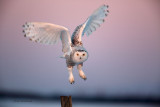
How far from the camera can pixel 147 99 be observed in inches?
66.8

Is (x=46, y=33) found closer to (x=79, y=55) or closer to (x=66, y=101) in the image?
→ (x=79, y=55)

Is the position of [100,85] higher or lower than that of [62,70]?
lower

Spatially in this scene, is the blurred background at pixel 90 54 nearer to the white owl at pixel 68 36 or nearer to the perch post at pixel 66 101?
the white owl at pixel 68 36

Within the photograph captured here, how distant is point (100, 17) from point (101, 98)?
26.1 inches

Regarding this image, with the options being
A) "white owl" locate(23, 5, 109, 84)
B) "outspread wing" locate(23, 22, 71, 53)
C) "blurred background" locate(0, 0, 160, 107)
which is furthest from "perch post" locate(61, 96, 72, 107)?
"blurred background" locate(0, 0, 160, 107)

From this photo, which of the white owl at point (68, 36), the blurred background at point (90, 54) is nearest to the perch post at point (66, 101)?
the white owl at point (68, 36)

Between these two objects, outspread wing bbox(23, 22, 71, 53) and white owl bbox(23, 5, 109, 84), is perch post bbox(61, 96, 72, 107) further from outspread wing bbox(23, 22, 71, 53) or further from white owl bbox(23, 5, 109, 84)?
outspread wing bbox(23, 22, 71, 53)

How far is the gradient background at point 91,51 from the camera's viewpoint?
5.34 ft

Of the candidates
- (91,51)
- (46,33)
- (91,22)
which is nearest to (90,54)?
(91,51)

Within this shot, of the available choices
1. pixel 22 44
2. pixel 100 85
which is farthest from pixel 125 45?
pixel 22 44

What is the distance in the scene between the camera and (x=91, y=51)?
64.4 inches

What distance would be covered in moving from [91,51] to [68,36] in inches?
17.8

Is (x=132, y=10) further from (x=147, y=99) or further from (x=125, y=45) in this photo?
(x=147, y=99)

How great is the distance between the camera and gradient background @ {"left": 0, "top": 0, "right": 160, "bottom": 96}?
5.34 feet
